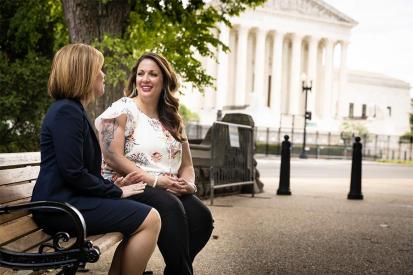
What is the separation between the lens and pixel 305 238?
6.46m

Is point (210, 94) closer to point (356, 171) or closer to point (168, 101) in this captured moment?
point (356, 171)

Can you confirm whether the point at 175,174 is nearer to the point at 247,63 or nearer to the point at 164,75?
the point at 164,75

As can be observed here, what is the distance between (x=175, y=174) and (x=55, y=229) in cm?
118

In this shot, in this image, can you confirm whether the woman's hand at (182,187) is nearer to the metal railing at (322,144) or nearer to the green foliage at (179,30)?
the green foliage at (179,30)

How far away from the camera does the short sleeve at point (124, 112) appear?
3.89 meters

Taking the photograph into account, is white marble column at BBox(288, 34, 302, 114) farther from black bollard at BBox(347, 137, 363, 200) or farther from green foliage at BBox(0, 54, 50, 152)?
green foliage at BBox(0, 54, 50, 152)

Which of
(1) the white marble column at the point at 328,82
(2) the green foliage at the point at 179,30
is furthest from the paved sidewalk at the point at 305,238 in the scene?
(1) the white marble column at the point at 328,82

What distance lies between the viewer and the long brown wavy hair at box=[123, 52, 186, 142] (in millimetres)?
4109

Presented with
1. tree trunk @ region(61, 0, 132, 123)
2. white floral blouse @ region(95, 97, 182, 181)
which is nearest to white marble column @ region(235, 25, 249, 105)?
tree trunk @ region(61, 0, 132, 123)

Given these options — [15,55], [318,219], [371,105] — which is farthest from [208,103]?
[318,219]

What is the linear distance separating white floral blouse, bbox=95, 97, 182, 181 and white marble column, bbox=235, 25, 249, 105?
6257cm

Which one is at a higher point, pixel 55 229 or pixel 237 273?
pixel 55 229

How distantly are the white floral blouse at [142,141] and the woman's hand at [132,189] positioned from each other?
0.26 metres

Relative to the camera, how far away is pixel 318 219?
320 inches
